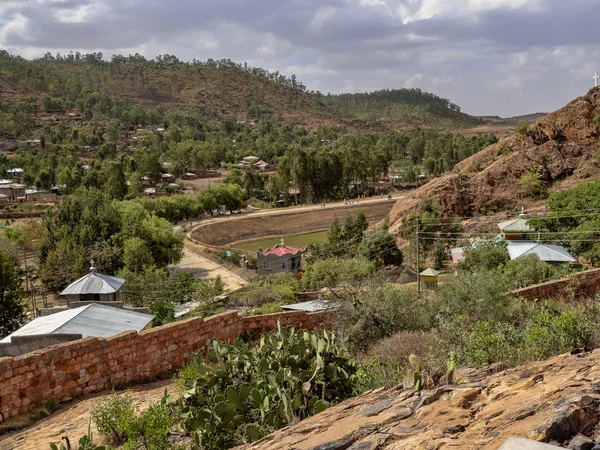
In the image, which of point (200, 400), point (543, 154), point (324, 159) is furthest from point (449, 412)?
point (324, 159)

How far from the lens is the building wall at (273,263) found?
1598 inches

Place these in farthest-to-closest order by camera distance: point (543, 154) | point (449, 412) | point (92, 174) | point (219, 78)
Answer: point (219, 78), point (92, 174), point (543, 154), point (449, 412)

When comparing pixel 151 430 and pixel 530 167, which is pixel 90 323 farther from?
pixel 530 167

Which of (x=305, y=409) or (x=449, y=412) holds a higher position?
(x=449, y=412)

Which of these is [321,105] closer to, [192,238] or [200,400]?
[192,238]

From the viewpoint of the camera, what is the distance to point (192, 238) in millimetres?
53156

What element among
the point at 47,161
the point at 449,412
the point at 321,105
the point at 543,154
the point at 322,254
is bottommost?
the point at 322,254

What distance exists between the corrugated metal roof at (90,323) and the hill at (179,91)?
425 feet

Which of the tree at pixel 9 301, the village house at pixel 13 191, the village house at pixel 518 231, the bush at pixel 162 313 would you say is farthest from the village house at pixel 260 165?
the bush at pixel 162 313

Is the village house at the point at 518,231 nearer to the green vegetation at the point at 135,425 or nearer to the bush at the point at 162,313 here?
the bush at the point at 162,313

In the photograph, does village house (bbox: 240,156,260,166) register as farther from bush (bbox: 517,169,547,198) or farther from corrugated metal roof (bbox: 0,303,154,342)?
corrugated metal roof (bbox: 0,303,154,342)

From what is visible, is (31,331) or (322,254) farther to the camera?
A: (322,254)

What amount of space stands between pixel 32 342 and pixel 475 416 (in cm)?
910

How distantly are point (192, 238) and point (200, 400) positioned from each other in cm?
4674
